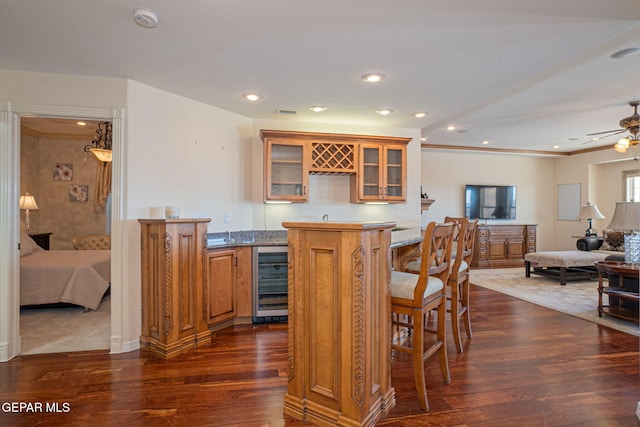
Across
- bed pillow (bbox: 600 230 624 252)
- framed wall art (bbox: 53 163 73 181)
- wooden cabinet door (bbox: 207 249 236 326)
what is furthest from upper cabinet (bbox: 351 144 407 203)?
framed wall art (bbox: 53 163 73 181)

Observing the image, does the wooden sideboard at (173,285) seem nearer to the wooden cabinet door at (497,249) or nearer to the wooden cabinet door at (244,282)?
the wooden cabinet door at (244,282)

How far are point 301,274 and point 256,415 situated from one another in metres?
0.91

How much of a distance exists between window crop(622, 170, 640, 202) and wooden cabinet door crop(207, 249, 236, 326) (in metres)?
8.10

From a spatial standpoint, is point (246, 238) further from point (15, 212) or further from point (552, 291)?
point (552, 291)

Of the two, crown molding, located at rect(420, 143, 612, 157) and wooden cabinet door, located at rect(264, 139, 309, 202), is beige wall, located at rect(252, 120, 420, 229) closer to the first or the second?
wooden cabinet door, located at rect(264, 139, 309, 202)

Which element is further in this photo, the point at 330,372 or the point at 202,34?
the point at 202,34

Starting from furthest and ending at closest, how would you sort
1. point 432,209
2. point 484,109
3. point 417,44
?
point 432,209 < point 484,109 < point 417,44

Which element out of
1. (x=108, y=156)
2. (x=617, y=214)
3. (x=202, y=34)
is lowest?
(x=617, y=214)

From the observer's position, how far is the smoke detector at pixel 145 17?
2.00 meters

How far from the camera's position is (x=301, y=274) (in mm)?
1933

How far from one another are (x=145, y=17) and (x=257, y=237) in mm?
2786

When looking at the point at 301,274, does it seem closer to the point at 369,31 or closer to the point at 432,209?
the point at 369,31

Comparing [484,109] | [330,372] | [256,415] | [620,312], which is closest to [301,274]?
[330,372]

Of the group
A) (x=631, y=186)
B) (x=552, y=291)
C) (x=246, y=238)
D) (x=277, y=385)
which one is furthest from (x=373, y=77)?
(x=631, y=186)
